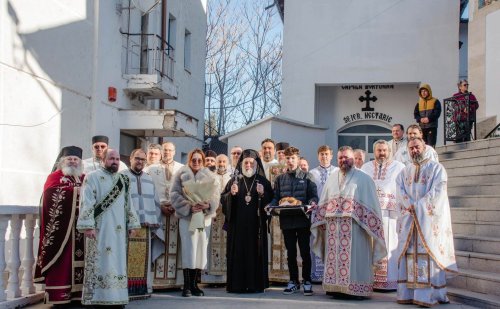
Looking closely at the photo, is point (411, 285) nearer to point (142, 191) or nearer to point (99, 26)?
point (142, 191)

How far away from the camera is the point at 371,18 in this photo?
67.0 ft

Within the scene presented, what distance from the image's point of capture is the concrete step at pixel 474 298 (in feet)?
26.6

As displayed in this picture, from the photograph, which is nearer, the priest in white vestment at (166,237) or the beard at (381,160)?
the priest in white vestment at (166,237)

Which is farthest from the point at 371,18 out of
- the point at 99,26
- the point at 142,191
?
the point at 142,191

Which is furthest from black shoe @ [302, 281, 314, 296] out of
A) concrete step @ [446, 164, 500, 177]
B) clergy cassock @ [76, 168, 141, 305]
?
concrete step @ [446, 164, 500, 177]

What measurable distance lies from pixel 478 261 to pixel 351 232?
185 cm

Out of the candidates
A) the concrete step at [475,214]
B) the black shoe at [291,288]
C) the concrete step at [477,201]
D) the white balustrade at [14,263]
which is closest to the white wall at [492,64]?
the concrete step at [477,201]

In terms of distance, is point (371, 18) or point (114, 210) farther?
point (371, 18)

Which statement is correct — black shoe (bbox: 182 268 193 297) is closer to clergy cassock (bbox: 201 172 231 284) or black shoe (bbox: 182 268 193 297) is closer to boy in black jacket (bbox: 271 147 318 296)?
clergy cassock (bbox: 201 172 231 284)

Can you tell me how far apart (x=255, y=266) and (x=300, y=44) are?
41.1 feet

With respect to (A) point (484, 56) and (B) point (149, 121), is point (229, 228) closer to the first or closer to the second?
(B) point (149, 121)

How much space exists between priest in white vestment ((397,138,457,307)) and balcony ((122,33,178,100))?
8.52 meters

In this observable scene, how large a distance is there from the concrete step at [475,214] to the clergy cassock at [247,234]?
3251mm

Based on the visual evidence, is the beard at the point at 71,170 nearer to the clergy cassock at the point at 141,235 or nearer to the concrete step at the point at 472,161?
the clergy cassock at the point at 141,235
